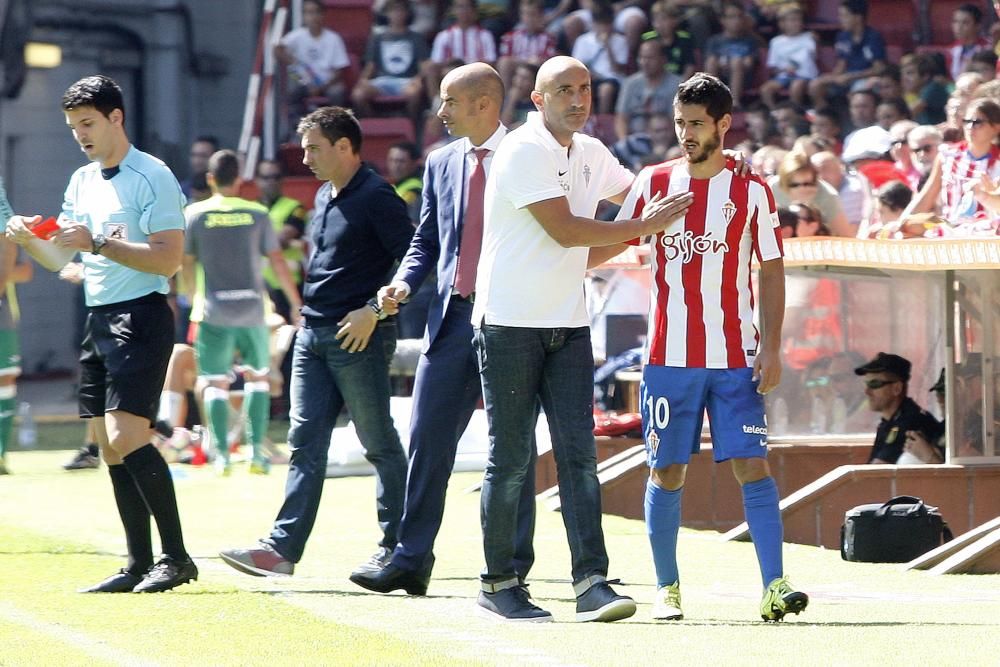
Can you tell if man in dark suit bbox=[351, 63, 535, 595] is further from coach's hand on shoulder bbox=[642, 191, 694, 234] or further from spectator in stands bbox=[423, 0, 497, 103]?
spectator in stands bbox=[423, 0, 497, 103]

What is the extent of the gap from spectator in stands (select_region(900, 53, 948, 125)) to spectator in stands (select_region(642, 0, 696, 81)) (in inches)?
95.6

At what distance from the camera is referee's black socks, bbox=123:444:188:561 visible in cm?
760

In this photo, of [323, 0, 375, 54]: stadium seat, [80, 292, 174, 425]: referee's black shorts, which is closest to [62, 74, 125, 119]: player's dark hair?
[80, 292, 174, 425]: referee's black shorts

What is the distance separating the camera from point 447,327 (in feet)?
24.5

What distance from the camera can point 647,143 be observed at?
18.7 metres

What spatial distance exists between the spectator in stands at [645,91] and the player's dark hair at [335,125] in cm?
1090

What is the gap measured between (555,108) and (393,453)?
195 cm

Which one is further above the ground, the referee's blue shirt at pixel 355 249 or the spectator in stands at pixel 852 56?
the spectator in stands at pixel 852 56

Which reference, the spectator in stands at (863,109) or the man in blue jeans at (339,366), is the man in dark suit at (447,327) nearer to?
the man in blue jeans at (339,366)

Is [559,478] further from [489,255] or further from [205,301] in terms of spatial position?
[205,301]

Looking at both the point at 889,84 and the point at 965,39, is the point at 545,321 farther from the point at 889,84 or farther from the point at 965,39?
the point at 965,39

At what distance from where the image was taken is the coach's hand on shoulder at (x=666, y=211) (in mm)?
6848

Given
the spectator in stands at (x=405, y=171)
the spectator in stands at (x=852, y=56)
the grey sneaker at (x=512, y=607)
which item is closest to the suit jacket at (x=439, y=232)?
the grey sneaker at (x=512, y=607)

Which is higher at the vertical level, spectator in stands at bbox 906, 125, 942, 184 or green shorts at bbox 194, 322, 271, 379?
spectator in stands at bbox 906, 125, 942, 184
